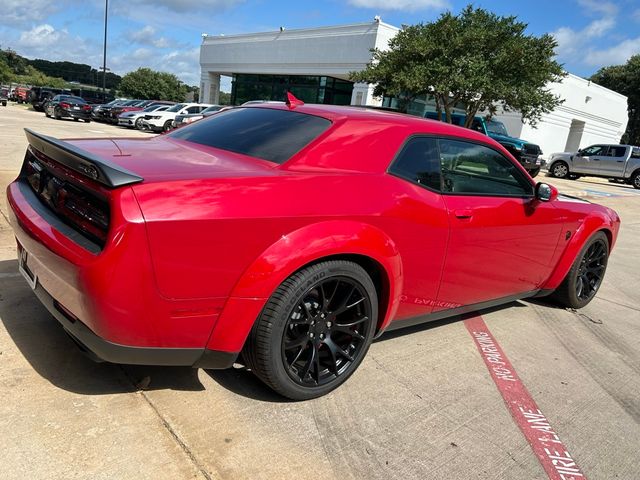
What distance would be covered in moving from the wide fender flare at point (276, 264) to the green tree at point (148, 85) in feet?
268

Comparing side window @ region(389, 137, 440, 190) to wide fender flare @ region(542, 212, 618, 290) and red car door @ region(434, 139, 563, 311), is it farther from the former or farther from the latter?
wide fender flare @ region(542, 212, 618, 290)

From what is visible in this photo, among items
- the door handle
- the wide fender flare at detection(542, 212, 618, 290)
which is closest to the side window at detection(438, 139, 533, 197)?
the door handle

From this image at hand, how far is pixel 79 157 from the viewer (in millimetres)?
2342

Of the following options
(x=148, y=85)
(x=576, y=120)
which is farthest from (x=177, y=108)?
(x=148, y=85)

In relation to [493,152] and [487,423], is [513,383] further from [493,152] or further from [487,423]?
[493,152]

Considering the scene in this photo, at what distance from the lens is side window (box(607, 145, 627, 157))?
22.1 m

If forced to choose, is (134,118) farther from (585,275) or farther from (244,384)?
(244,384)

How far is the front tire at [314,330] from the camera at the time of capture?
2529 mm

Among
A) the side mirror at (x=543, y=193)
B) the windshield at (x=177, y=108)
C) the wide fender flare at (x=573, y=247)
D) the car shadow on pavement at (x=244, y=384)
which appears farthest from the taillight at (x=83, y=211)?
the windshield at (x=177, y=108)

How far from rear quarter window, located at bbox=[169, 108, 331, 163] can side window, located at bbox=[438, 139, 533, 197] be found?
90 centimetres

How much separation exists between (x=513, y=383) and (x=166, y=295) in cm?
234

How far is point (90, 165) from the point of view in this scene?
227 cm

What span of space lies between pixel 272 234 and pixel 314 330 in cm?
65

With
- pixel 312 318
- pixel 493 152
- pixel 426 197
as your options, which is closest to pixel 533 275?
pixel 493 152
